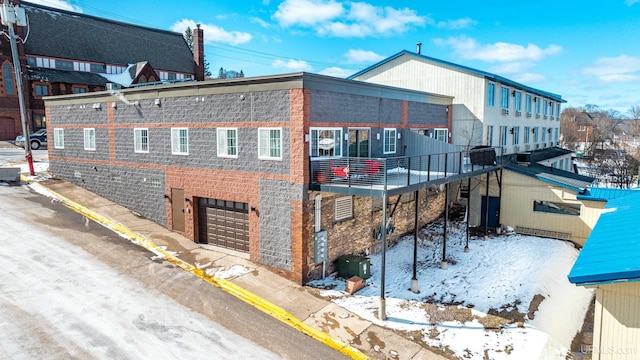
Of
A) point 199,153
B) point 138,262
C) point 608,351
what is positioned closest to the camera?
point 608,351

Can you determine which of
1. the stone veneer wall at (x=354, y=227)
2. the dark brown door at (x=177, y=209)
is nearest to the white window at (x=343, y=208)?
the stone veneer wall at (x=354, y=227)

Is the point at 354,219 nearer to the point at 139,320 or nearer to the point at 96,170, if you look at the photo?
the point at 139,320

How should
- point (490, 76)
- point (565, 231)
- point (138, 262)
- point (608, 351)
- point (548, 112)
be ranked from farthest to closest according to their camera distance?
point (548, 112), point (490, 76), point (565, 231), point (138, 262), point (608, 351)

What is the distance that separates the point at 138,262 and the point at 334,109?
9430 mm

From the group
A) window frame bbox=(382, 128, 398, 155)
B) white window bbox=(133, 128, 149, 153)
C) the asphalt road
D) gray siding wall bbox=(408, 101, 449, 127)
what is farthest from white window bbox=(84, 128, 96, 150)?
gray siding wall bbox=(408, 101, 449, 127)

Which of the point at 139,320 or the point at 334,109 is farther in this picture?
the point at 334,109

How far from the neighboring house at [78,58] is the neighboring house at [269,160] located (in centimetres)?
1636

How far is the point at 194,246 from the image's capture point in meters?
17.6

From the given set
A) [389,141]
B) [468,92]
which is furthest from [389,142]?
[468,92]

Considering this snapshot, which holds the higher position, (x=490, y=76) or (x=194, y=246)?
(x=490, y=76)

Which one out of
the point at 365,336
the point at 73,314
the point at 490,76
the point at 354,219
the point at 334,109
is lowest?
the point at 365,336

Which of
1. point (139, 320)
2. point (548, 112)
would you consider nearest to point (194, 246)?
point (139, 320)

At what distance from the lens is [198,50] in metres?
52.1

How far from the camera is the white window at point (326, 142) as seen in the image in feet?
48.2
